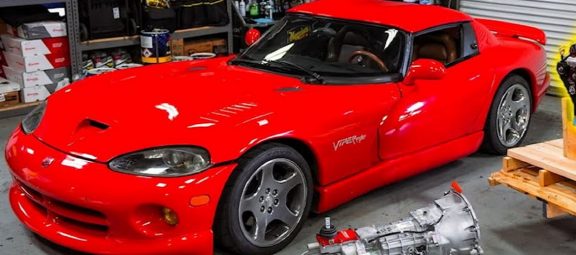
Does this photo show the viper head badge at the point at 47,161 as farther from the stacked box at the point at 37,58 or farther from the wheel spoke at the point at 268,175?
the stacked box at the point at 37,58

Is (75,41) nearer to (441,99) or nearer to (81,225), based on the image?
(81,225)

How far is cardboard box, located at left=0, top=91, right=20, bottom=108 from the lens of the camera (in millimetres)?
6184

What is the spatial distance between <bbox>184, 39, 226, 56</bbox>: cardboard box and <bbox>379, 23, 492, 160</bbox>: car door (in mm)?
3167

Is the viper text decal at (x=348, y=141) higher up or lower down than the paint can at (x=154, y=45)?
lower down

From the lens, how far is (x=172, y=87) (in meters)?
3.92

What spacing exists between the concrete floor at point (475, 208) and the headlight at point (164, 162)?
0.70 m

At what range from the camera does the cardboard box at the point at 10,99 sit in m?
6.18

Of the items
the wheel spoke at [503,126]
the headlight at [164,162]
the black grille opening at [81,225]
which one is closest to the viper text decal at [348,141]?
the headlight at [164,162]

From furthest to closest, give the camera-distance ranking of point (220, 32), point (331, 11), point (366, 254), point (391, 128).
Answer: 1. point (220, 32)
2. point (331, 11)
3. point (391, 128)
4. point (366, 254)

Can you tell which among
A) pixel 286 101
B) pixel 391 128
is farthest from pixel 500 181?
pixel 286 101

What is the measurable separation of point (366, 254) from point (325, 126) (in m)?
0.79

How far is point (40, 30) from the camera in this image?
6219mm

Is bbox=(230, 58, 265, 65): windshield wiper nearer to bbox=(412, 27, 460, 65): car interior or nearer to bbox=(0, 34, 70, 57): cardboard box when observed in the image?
bbox=(412, 27, 460, 65): car interior

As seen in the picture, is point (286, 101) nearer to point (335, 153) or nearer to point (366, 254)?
point (335, 153)
